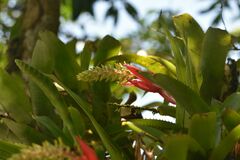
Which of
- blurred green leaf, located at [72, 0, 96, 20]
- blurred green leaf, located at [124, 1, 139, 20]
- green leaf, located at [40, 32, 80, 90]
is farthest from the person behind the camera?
blurred green leaf, located at [124, 1, 139, 20]

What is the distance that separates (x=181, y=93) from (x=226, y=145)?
11cm

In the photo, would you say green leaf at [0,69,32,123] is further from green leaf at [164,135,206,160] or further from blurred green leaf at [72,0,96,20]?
blurred green leaf at [72,0,96,20]

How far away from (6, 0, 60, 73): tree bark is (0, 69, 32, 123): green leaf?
98cm

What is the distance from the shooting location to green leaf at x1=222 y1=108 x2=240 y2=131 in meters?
0.71

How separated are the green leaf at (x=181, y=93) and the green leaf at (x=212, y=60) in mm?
Answer: 125

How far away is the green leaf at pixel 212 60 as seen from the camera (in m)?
0.89

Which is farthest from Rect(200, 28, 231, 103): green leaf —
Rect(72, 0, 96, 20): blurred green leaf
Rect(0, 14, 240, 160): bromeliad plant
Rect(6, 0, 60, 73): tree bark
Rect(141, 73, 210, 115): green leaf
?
Rect(72, 0, 96, 20): blurred green leaf

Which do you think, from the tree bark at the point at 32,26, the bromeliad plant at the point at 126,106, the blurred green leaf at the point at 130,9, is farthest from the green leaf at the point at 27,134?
the blurred green leaf at the point at 130,9

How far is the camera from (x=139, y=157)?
0.74 meters

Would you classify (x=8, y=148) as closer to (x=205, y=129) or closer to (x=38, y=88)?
(x=38, y=88)

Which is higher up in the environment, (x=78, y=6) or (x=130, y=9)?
(x=78, y=6)

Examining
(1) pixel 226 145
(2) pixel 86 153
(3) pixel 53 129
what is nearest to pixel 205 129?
(1) pixel 226 145

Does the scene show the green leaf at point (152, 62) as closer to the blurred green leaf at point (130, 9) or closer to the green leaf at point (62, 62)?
the green leaf at point (62, 62)

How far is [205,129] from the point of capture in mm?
698
